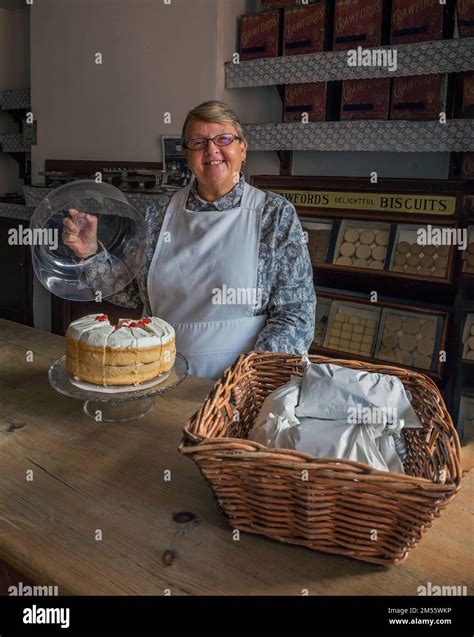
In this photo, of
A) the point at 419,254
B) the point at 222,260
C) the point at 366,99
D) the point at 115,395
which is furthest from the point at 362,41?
the point at 115,395

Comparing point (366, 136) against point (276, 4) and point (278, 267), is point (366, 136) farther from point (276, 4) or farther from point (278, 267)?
point (278, 267)

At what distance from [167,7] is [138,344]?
292 centimetres

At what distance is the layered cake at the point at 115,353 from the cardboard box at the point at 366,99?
2.00 metres

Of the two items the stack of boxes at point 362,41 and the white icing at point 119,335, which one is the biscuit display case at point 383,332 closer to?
the stack of boxes at point 362,41

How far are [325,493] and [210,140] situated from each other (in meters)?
1.26

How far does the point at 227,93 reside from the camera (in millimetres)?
3336

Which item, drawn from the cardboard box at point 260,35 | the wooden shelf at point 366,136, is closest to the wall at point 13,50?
the cardboard box at point 260,35

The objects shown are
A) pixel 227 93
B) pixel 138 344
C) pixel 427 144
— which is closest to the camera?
pixel 138 344

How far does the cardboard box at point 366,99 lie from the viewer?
2795mm

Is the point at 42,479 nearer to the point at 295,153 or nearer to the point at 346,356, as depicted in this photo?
the point at 346,356

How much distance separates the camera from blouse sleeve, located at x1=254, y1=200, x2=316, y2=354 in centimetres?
174

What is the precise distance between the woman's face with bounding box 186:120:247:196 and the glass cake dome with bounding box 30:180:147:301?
0.24 m

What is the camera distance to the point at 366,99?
2.85 meters

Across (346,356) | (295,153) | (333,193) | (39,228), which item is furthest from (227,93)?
(39,228)
